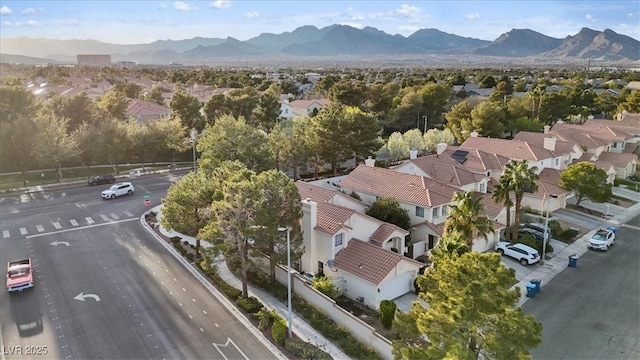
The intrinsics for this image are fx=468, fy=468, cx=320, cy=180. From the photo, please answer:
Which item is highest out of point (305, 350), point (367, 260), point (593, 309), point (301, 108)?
point (301, 108)

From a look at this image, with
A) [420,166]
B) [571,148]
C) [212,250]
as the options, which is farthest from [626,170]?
[212,250]

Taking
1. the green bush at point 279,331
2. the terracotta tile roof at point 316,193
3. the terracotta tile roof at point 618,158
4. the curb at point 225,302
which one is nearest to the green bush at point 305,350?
the green bush at point 279,331

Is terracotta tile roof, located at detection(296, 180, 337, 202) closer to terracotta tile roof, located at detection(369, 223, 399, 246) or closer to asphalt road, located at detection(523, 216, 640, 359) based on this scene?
terracotta tile roof, located at detection(369, 223, 399, 246)

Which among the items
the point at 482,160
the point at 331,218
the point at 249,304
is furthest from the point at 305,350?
the point at 482,160

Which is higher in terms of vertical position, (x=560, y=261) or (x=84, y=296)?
(x=84, y=296)

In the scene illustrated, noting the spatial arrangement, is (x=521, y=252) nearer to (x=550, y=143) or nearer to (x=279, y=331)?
(x=279, y=331)

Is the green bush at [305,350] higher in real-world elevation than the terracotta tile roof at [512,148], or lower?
lower

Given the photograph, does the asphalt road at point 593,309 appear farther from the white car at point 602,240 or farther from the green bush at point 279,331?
the green bush at point 279,331
